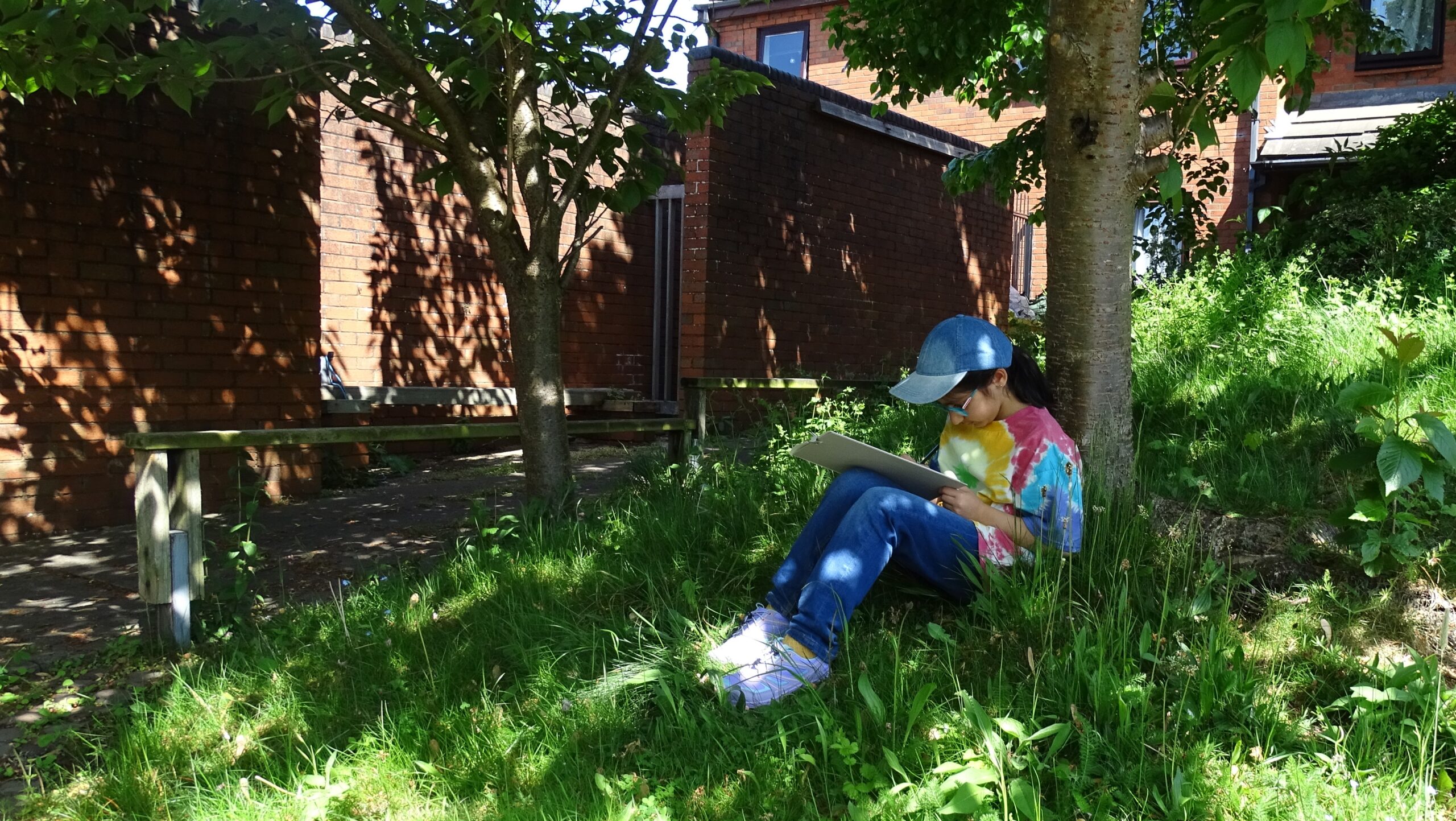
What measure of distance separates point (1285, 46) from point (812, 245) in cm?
790

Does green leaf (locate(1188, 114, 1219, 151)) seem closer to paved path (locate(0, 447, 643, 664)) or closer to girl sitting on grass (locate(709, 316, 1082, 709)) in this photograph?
girl sitting on grass (locate(709, 316, 1082, 709))

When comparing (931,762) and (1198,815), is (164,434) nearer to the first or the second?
(931,762)

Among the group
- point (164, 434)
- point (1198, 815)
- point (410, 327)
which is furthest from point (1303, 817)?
point (410, 327)

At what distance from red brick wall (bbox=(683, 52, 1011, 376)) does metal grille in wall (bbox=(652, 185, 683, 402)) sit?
1531 millimetres

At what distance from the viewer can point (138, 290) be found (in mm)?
6582

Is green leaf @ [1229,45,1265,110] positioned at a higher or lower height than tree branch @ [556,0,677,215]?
lower

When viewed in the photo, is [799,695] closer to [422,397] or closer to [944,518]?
[944,518]

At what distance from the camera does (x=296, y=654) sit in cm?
392

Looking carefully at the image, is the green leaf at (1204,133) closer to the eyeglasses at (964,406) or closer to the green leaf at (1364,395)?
the green leaf at (1364,395)

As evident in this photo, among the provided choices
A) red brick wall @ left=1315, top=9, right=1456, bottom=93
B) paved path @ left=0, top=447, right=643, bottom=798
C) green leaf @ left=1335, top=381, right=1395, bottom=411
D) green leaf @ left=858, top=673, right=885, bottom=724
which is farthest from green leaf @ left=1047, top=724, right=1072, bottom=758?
red brick wall @ left=1315, top=9, right=1456, bottom=93

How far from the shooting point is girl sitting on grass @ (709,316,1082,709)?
3.12 meters

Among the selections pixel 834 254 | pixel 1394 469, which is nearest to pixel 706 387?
pixel 1394 469

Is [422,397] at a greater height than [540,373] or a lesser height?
lesser

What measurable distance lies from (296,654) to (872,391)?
441 centimetres
